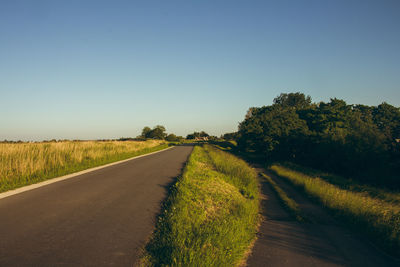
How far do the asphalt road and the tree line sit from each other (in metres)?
21.8

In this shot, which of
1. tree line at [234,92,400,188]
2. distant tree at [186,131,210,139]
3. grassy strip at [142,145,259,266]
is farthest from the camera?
distant tree at [186,131,210,139]

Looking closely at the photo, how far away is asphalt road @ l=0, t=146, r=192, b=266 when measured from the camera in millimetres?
3510

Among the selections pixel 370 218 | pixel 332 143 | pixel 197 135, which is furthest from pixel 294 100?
pixel 197 135

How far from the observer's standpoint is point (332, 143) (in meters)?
24.3

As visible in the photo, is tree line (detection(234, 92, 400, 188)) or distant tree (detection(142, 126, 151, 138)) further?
distant tree (detection(142, 126, 151, 138))

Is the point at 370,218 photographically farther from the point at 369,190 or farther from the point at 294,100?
the point at 294,100

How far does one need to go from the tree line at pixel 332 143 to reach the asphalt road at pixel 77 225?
21.8m

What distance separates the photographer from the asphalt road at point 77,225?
3510 mm

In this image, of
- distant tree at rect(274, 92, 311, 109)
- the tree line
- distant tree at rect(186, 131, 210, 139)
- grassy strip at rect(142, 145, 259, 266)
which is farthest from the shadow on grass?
distant tree at rect(186, 131, 210, 139)

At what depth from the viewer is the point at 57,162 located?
42.3 ft

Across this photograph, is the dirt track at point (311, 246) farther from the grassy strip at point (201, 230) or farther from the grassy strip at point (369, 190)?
the grassy strip at point (369, 190)

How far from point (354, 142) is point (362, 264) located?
71.2 feet

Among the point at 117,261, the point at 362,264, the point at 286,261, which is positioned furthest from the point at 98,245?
the point at 362,264

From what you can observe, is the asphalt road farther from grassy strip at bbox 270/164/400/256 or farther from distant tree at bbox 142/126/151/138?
distant tree at bbox 142/126/151/138
